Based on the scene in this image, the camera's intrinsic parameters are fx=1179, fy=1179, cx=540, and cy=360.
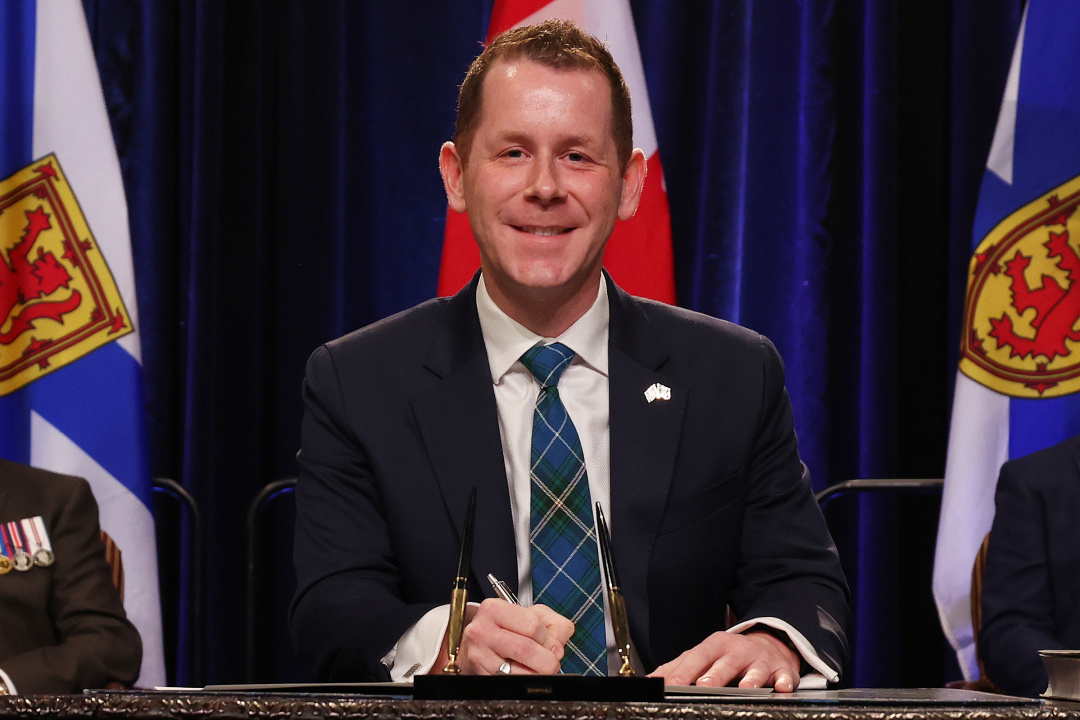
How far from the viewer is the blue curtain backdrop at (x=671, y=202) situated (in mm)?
2975

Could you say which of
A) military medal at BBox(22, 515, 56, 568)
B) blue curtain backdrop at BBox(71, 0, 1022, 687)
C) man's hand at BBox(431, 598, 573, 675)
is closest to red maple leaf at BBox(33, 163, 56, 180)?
blue curtain backdrop at BBox(71, 0, 1022, 687)

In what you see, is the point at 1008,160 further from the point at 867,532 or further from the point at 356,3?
the point at 356,3

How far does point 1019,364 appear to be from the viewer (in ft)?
8.67

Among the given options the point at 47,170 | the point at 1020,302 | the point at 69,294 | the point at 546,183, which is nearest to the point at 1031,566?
the point at 1020,302

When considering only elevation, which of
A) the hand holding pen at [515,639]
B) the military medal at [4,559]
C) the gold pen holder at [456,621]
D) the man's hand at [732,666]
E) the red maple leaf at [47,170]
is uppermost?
the red maple leaf at [47,170]

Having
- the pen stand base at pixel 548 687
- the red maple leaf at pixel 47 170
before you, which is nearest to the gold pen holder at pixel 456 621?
the pen stand base at pixel 548 687

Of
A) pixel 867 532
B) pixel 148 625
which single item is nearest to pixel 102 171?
pixel 148 625

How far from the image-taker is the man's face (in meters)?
1.63

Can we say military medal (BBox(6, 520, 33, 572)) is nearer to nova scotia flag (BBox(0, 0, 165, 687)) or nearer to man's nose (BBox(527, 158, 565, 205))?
nova scotia flag (BBox(0, 0, 165, 687))

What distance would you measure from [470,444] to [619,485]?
0.21 metres

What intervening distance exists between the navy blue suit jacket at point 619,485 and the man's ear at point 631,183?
162 millimetres

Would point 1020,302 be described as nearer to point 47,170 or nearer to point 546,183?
point 546,183

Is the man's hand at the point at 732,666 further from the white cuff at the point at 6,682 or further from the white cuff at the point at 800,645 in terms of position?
the white cuff at the point at 6,682

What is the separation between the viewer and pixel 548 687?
0.81m
